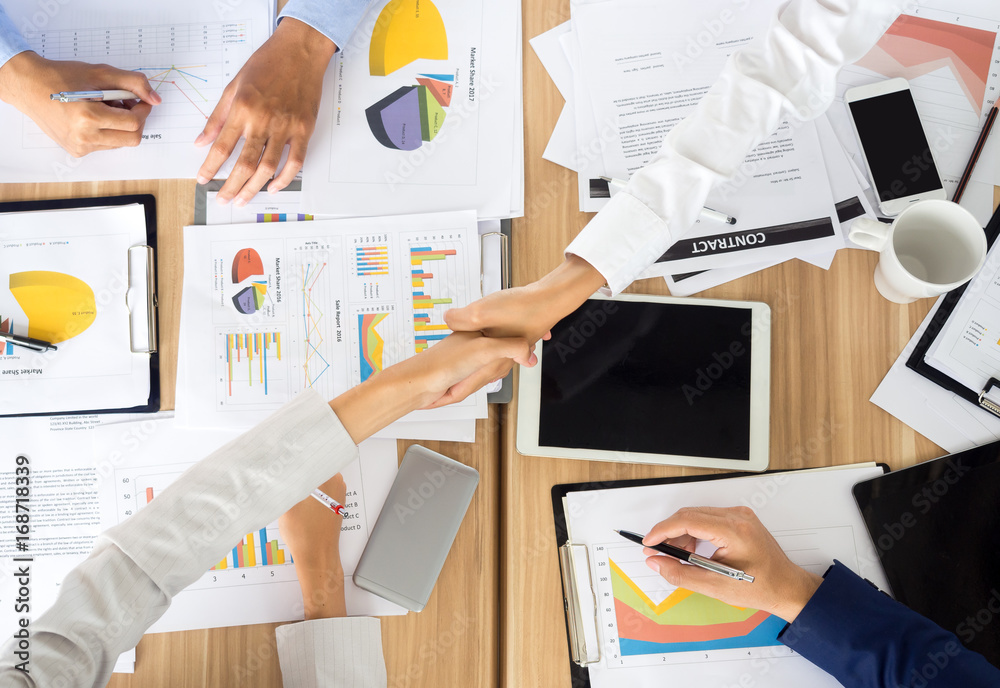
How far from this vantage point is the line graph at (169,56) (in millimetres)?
900

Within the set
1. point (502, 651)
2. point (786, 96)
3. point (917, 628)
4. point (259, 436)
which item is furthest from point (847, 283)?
point (259, 436)

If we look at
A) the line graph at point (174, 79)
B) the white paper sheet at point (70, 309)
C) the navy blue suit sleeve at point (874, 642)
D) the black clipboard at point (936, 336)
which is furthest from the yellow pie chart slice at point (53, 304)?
the black clipboard at point (936, 336)

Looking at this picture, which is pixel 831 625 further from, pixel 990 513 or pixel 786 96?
pixel 786 96

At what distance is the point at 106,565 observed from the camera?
25.5 inches

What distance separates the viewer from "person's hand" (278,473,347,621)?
779 millimetres

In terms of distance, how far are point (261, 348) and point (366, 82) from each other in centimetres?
42

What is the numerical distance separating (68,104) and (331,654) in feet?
2.70

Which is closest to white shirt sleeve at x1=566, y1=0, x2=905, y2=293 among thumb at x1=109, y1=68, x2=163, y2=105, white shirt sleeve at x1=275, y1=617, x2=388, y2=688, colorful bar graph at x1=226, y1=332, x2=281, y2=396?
colorful bar graph at x1=226, y1=332, x2=281, y2=396

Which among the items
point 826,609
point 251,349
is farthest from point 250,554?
point 826,609

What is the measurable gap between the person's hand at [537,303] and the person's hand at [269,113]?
0.36m

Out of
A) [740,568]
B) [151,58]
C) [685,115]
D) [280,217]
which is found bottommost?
[740,568]

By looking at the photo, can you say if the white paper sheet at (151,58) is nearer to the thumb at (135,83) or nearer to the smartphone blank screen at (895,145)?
the thumb at (135,83)

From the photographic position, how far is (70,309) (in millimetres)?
856

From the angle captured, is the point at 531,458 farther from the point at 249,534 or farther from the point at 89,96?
the point at 89,96
